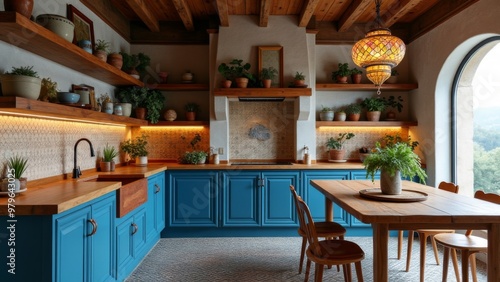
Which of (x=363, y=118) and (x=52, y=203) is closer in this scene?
(x=52, y=203)

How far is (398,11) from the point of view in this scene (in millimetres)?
3781

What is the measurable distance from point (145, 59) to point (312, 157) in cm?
269

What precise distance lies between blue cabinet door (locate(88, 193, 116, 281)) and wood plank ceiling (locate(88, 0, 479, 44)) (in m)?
2.28

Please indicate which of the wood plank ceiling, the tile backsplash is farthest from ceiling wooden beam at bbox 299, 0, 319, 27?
the tile backsplash

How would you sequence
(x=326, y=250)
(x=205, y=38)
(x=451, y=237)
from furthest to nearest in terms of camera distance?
(x=205, y=38) → (x=451, y=237) → (x=326, y=250)

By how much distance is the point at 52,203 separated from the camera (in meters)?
1.65

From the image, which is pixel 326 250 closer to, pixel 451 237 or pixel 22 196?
pixel 451 237

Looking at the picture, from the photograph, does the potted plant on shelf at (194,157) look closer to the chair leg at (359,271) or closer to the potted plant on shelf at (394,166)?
the potted plant on shelf at (394,166)

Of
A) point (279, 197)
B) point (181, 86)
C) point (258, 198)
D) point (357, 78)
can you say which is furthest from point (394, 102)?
point (181, 86)

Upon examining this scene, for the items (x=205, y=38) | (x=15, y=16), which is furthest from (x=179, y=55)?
(x=15, y=16)

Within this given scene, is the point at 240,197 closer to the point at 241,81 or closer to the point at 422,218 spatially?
the point at 241,81

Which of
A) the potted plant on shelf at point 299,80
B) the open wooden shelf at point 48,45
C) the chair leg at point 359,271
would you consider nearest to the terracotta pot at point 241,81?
the potted plant on shelf at point 299,80

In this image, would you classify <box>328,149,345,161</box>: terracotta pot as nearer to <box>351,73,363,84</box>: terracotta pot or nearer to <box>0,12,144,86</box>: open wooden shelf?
<box>351,73,363,84</box>: terracotta pot

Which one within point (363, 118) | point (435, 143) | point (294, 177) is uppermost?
point (363, 118)
